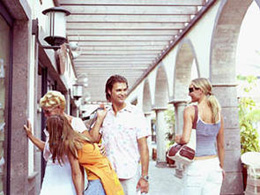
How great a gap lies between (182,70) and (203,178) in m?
6.49

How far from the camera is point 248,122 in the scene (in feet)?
20.9

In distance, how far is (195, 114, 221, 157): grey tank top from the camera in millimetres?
2576

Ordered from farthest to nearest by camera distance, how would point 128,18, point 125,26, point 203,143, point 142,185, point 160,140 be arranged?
point 160,140 → point 125,26 → point 128,18 → point 203,143 → point 142,185

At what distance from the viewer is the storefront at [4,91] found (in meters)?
2.60

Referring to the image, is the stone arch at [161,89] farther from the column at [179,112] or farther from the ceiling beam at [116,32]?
the ceiling beam at [116,32]

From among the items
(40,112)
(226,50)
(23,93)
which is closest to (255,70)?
(226,50)

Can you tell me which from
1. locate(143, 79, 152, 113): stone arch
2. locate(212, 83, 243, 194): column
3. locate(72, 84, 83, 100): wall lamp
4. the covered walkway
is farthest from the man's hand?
locate(143, 79, 152, 113): stone arch

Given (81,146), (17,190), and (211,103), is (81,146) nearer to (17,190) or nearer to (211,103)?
(17,190)

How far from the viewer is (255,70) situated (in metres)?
21.3

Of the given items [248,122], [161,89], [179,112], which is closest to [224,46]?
[248,122]

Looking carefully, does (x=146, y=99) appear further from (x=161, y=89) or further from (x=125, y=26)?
(x=125, y=26)

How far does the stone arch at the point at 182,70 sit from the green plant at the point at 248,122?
6.47 feet

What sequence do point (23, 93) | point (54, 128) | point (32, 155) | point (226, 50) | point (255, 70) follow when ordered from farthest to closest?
1. point (255, 70)
2. point (226, 50)
3. point (32, 155)
4. point (23, 93)
5. point (54, 128)

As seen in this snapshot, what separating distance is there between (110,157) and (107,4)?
14.4 feet
